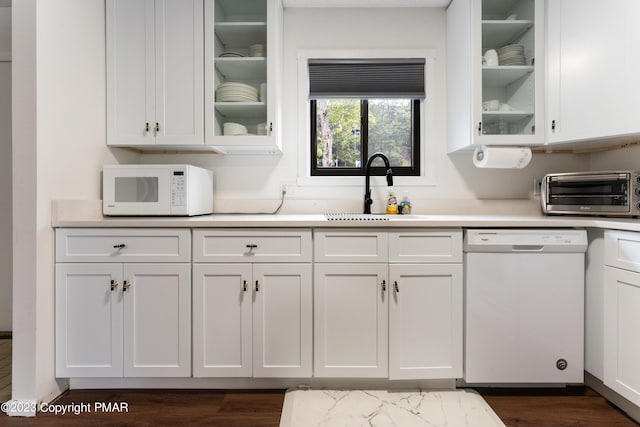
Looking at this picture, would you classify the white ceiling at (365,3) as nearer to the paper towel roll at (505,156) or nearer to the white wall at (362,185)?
the white wall at (362,185)

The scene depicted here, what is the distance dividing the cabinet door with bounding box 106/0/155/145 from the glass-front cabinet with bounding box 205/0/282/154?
34 centimetres

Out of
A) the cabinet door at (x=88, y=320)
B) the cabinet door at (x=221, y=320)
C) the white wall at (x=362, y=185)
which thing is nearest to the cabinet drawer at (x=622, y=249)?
the white wall at (x=362, y=185)

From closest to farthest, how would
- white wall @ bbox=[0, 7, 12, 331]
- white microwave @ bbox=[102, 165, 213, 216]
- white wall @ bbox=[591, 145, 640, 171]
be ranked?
white microwave @ bbox=[102, 165, 213, 216], white wall @ bbox=[591, 145, 640, 171], white wall @ bbox=[0, 7, 12, 331]

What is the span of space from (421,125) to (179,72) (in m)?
1.64

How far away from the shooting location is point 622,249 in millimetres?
1652

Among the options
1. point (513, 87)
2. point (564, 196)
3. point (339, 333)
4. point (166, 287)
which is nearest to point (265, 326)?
point (339, 333)

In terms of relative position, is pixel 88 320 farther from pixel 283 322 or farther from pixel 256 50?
pixel 256 50

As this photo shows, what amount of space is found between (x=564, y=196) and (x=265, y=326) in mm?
1923

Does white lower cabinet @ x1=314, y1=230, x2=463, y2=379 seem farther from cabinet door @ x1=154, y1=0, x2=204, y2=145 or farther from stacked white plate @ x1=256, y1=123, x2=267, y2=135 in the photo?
cabinet door @ x1=154, y1=0, x2=204, y2=145

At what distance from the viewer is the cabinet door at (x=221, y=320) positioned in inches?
71.4

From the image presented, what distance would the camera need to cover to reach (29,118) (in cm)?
165

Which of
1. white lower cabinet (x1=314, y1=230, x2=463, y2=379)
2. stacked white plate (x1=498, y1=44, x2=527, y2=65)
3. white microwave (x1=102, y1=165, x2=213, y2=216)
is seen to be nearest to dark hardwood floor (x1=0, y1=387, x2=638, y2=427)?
white lower cabinet (x1=314, y1=230, x2=463, y2=379)

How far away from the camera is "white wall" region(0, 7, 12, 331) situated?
8.20 feet

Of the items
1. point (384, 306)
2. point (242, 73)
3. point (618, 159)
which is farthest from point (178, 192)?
point (618, 159)
